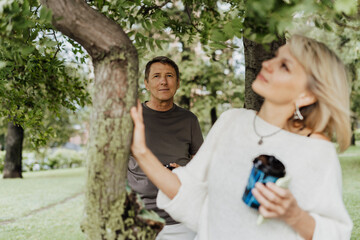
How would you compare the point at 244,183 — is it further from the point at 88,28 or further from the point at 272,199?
the point at 88,28

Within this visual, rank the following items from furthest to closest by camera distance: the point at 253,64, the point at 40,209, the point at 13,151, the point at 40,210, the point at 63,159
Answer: the point at 63,159 < the point at 13,151 < the point at 40,209 < the point at 40,210 < the point at 253,64

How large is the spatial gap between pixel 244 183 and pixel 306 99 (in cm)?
58

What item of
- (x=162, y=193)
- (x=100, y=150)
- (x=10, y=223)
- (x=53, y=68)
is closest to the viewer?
(x=100, y=150)

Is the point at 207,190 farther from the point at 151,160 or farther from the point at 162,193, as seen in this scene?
the point at 151,160

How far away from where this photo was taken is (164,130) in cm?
368

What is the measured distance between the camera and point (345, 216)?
202 cm

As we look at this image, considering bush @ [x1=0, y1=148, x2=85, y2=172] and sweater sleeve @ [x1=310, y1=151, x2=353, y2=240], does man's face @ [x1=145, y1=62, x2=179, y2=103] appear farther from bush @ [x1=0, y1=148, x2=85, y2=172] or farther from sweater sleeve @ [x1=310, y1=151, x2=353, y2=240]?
bush @ [x1=0, y1=148, x2=85, y2=172]

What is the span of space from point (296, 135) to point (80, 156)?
111ft

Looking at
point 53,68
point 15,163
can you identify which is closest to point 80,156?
point 15,163

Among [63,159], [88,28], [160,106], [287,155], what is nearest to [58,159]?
[63,159]

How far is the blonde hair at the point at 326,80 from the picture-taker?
202 cm

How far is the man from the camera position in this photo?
341 centimetres

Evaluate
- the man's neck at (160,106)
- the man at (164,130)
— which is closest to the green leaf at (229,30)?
the man at (164,130)

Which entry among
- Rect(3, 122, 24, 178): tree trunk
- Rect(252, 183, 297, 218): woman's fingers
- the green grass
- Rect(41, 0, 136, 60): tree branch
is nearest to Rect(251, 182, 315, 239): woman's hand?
Rect(252, 183, 297, 218): woman's fingers
